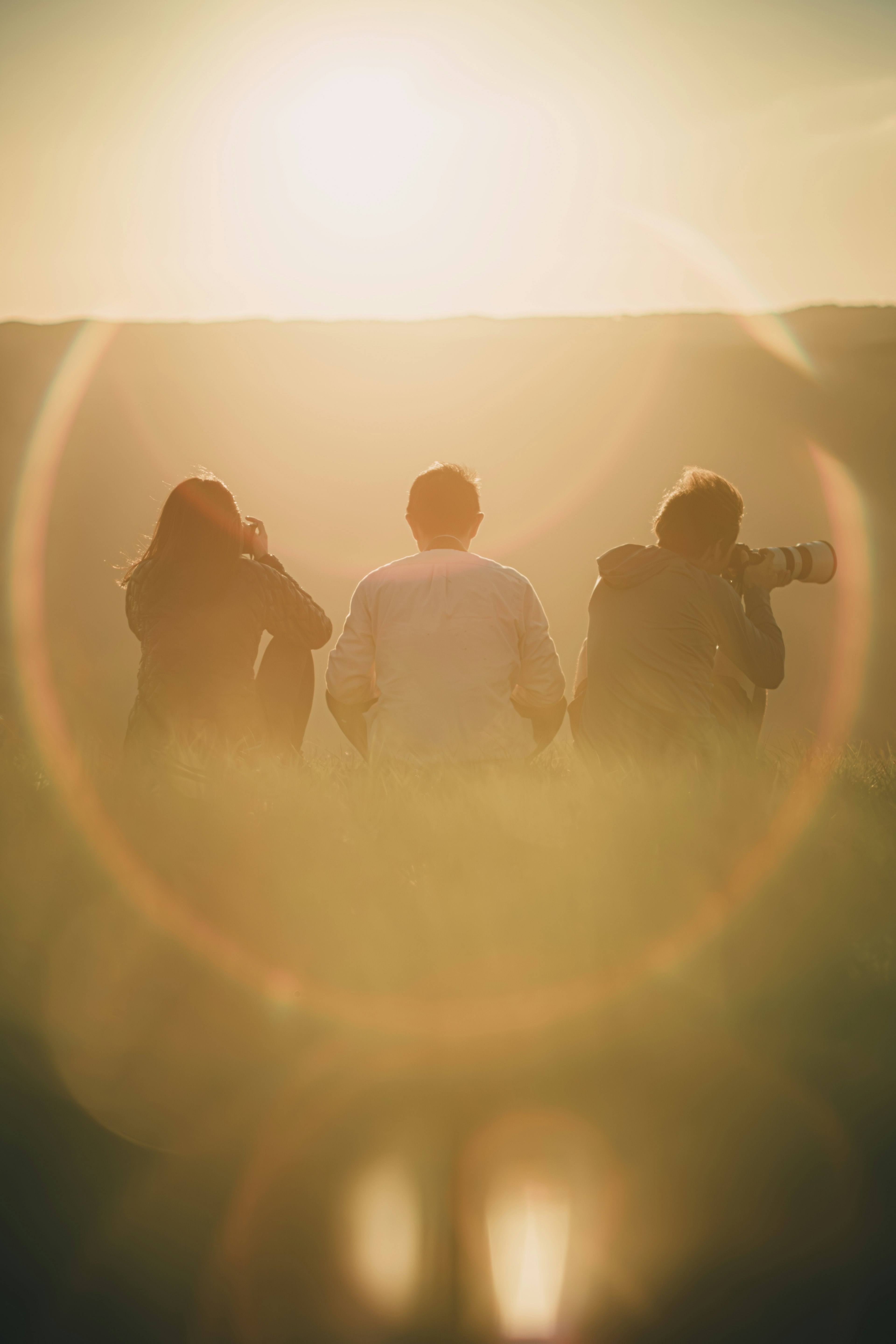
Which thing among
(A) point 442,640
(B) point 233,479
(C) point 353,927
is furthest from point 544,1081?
(B) point 233,479

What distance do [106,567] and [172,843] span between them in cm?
2615

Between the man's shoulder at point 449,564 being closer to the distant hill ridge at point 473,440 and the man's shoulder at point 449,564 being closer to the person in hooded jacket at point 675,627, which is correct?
the person in hooded jacket at point 675,627

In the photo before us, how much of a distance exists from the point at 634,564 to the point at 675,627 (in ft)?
0.85

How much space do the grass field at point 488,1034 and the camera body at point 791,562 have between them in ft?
6.78

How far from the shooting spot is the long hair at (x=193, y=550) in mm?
3561

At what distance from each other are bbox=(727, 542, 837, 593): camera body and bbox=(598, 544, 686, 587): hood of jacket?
0.34 m

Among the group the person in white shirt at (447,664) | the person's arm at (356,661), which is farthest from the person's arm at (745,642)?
the person's arm at (356,661)

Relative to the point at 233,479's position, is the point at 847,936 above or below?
below

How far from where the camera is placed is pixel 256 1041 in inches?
65.6

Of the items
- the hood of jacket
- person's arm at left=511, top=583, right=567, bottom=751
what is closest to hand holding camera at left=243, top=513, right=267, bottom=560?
person's arm at left=511, top=583, right=567, bottom=751

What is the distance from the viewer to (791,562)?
3.82m

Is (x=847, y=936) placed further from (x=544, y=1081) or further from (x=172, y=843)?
(x=172, y=843)

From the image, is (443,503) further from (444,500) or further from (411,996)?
(411,996)

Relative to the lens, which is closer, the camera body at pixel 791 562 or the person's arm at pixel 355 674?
the person's arm at pixel 355 674
